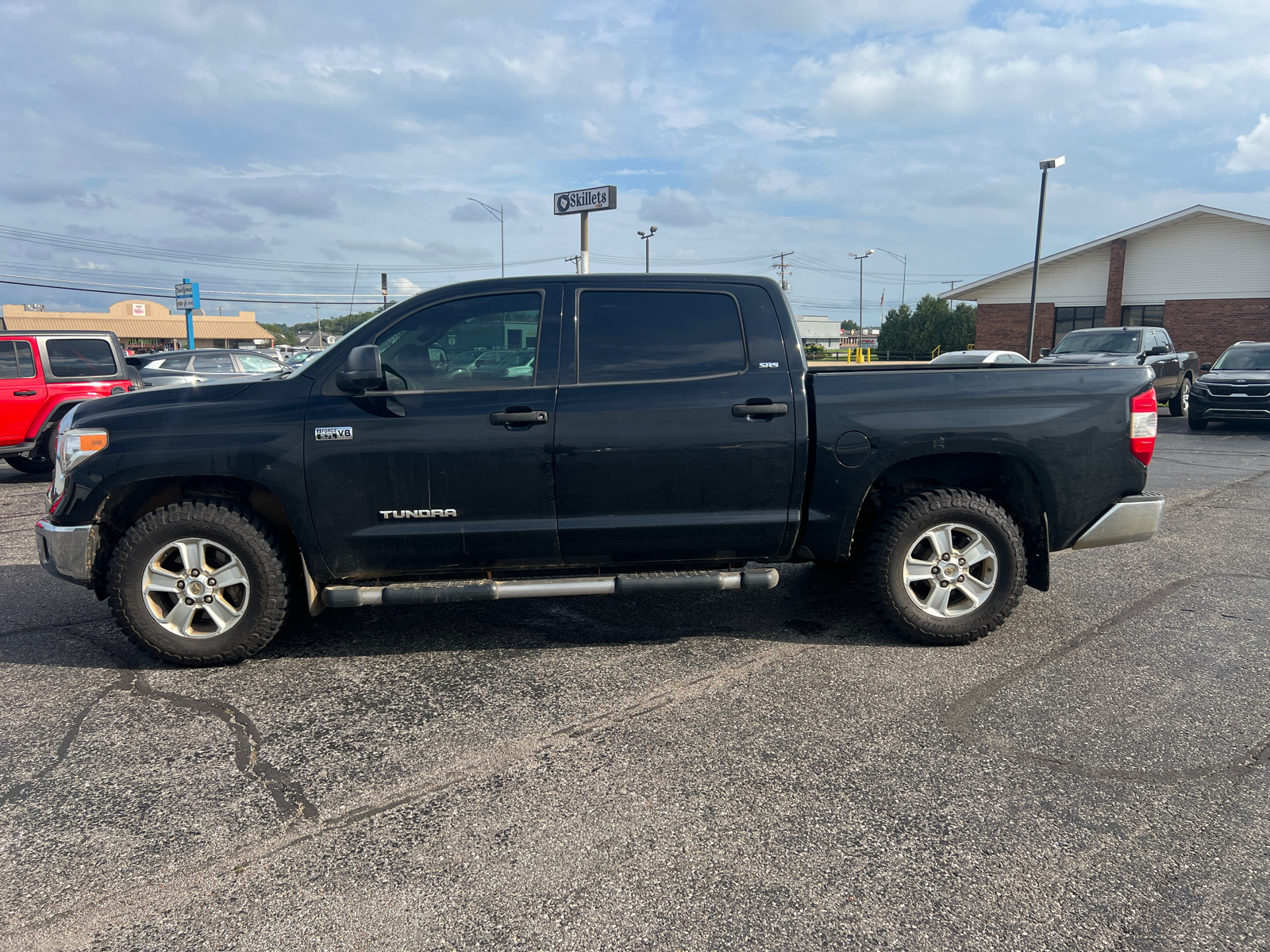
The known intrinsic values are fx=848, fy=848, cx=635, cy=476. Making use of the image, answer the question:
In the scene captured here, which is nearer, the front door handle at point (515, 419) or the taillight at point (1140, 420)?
the front door handle at point (515, 419)

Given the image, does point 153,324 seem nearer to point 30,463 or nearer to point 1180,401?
point 30,463

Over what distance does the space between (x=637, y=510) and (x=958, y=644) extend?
1890mm

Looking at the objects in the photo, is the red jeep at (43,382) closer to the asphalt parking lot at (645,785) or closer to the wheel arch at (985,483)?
the asphalt parking lot at (645,785)

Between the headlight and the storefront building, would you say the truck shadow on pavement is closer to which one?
the headlight

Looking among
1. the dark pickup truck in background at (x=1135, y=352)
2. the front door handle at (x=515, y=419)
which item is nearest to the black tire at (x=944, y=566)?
the front door handle at (x=515, y=419)

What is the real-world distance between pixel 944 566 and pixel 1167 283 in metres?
35.7

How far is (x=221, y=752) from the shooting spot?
3.43m

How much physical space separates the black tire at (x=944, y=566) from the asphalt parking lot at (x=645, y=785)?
0.51 ft

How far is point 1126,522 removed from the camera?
4.51 m

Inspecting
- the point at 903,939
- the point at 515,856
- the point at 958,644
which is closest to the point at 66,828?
the point at 515,856

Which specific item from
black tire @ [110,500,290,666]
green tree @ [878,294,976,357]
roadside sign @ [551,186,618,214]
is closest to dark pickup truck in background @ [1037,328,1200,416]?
roadside sign @ [551,186,618,214]

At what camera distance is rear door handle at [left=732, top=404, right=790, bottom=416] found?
4250 millimetres

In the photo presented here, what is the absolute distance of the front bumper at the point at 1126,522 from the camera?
4504 mm

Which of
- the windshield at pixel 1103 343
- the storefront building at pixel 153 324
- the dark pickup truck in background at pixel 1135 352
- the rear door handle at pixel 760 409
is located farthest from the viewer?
the storefront building at pixel 153 324
